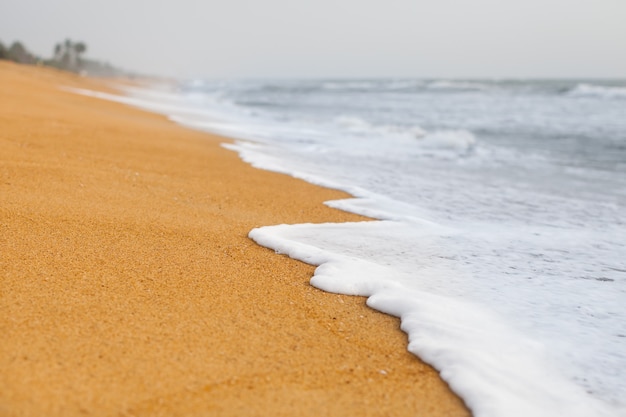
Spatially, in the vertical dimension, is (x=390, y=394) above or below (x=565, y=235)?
below

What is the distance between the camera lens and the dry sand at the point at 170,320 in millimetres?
1565

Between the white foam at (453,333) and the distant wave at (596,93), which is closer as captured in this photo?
the white foam at (453,333)

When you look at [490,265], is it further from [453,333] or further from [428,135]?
[428,135]

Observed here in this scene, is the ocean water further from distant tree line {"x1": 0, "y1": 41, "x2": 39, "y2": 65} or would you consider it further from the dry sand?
distant tree line {"x1": 0, "y1": 41, "x2": 39, "y2": 65}

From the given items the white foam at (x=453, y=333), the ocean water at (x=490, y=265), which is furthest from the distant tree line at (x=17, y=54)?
the white foam at (x=453, y=333)

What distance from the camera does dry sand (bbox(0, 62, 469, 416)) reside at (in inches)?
61.6

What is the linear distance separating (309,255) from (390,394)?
127 cm

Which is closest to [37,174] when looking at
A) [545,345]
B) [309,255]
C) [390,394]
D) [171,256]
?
[171,256]

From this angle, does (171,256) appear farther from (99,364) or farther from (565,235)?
(565,235)

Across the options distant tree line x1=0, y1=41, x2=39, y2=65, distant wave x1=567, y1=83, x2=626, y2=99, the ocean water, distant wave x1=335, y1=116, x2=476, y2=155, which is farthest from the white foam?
distant tree line x1=0, y1=41, x2=39, y2=65

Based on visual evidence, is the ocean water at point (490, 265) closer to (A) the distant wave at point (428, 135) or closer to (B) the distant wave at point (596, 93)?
(A) the distant wave at point (428, 135)

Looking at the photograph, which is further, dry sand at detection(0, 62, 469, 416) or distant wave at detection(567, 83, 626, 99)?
distant wave at detection(567, 83, 626, 99)

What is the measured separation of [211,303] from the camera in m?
2.19

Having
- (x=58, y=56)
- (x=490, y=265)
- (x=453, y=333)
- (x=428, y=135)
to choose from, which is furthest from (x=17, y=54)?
(x=453, y=333)
